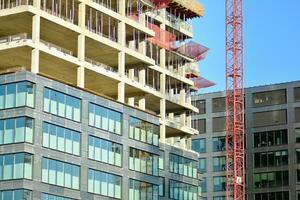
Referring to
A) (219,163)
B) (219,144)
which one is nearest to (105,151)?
(219,163)

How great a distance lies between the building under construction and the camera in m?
93.4

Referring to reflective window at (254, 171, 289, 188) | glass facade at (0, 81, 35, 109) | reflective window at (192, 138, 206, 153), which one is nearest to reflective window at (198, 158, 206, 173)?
reflective window at (192, 138, 206, 153)

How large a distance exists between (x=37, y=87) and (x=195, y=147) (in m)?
86.6

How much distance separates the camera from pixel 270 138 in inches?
6673

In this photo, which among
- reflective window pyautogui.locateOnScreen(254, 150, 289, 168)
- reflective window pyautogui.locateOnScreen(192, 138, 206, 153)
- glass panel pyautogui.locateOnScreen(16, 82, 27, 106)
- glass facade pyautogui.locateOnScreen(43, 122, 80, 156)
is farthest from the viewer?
reflective window pyautogui.locateOnScreen(192, 138, 206, 153)

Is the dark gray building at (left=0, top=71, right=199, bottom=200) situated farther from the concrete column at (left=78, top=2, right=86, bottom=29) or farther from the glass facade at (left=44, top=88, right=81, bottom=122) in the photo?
the concrete column at (left=78, top=2, right=86, bottom=29)

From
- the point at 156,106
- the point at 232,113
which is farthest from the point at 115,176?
the point at 232,113

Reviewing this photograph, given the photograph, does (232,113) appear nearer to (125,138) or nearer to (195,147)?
(195,147)

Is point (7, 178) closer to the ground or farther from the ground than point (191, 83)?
closer to the ground

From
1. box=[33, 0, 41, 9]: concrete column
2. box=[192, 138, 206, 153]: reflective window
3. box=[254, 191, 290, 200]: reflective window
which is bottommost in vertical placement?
box=[254, 191, 290, 200]: reflective window

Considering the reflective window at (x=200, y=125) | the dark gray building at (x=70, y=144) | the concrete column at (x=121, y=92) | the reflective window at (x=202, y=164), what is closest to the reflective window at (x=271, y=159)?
the reflective window at (x=202, y=164)

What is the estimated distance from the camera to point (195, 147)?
177 meters

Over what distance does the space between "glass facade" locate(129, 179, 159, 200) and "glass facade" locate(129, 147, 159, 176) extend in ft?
5.68

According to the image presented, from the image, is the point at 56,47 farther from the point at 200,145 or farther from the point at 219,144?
the point at 200,145
